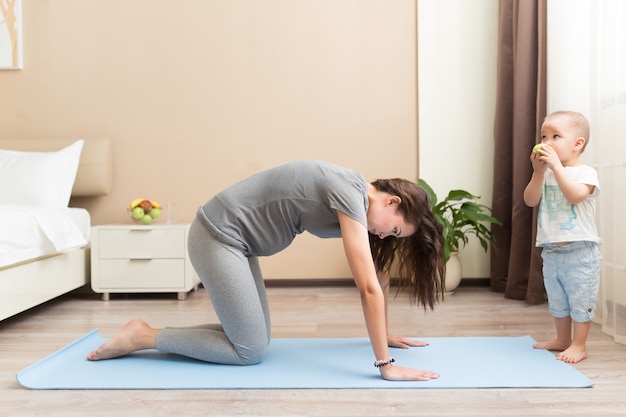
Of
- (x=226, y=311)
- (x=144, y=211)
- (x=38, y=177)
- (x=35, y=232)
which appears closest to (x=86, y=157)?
(x=38, y=177)

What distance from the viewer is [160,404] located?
5.25ft

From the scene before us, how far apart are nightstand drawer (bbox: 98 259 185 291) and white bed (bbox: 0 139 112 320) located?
0.50ft

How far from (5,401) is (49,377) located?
189 mm

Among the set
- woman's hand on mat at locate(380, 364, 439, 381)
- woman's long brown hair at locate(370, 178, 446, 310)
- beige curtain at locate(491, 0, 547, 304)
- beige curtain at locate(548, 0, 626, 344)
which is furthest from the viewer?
beige curtain at locate(491, 0, 547, 304)

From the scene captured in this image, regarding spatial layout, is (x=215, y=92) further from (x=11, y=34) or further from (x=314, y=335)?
(x=314, y=335)

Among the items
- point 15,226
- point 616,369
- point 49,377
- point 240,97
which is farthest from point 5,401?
point 240,97

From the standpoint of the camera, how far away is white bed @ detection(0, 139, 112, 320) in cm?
262

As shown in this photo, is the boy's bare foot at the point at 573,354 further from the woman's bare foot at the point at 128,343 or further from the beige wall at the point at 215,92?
the beige wall at the point at 215,92

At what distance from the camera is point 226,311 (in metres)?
1.91

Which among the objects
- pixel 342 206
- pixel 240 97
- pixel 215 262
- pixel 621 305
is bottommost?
pixel 621 305

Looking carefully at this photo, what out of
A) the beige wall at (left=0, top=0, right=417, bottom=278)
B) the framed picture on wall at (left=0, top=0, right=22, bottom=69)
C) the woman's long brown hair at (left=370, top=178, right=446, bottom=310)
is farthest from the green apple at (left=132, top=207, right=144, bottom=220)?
the woman's long brown hair at (left=370, top=178, right=446, bottom=310)

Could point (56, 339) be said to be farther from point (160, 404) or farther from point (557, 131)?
point (557, 131)

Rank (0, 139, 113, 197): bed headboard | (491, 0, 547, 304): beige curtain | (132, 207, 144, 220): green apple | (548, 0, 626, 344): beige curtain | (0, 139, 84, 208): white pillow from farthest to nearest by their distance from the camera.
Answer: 1. (0, 139, 113, 197): bed headboard
2. (132, 207, 144, 220): green apple
3. (0, 139, 84, 208): white pillow
4. (491, 0, 547, 304): beige curtain
5. (548, 0, 626, 344): beige curtain

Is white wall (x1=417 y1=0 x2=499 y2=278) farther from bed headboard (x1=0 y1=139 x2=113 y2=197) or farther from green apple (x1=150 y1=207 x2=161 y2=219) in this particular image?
bed headboard (x1=0 y1=139 x2=113 y2=197)
